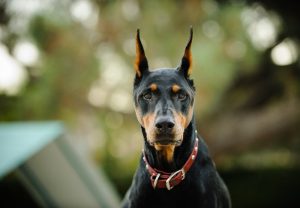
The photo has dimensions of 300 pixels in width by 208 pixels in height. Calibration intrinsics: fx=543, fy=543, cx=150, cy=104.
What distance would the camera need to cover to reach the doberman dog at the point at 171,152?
10.7ft

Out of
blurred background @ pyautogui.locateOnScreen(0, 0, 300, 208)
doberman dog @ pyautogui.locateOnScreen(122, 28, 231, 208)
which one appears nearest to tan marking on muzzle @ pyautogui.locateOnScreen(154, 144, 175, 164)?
doberman dog @ pyautogui.locateOnScreen(122, 28, 231, 208)

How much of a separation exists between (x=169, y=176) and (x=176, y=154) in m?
0.16

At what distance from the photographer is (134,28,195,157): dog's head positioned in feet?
10.5

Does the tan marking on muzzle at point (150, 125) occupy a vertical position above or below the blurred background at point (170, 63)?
above

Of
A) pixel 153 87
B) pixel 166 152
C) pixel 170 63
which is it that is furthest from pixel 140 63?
pixel 170 63

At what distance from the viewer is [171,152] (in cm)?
343

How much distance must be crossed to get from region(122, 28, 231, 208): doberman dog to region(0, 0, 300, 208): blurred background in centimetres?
696

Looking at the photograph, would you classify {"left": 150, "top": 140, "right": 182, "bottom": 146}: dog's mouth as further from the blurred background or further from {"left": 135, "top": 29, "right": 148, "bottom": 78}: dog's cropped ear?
the blurred background

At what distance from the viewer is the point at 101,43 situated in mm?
11664

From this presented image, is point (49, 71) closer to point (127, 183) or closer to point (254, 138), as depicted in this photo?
point (127, 183)

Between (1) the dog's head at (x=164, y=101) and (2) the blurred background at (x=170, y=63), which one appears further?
(2) the blurred background at (x=170, y=63)

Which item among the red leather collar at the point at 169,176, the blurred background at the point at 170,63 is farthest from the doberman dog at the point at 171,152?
the blurred background at the point at 170,63

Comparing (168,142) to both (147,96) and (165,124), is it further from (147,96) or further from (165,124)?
(147,96)

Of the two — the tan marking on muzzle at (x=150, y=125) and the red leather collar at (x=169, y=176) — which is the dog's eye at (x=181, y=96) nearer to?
the tan marking on muzzle at (x=150, y=125)
